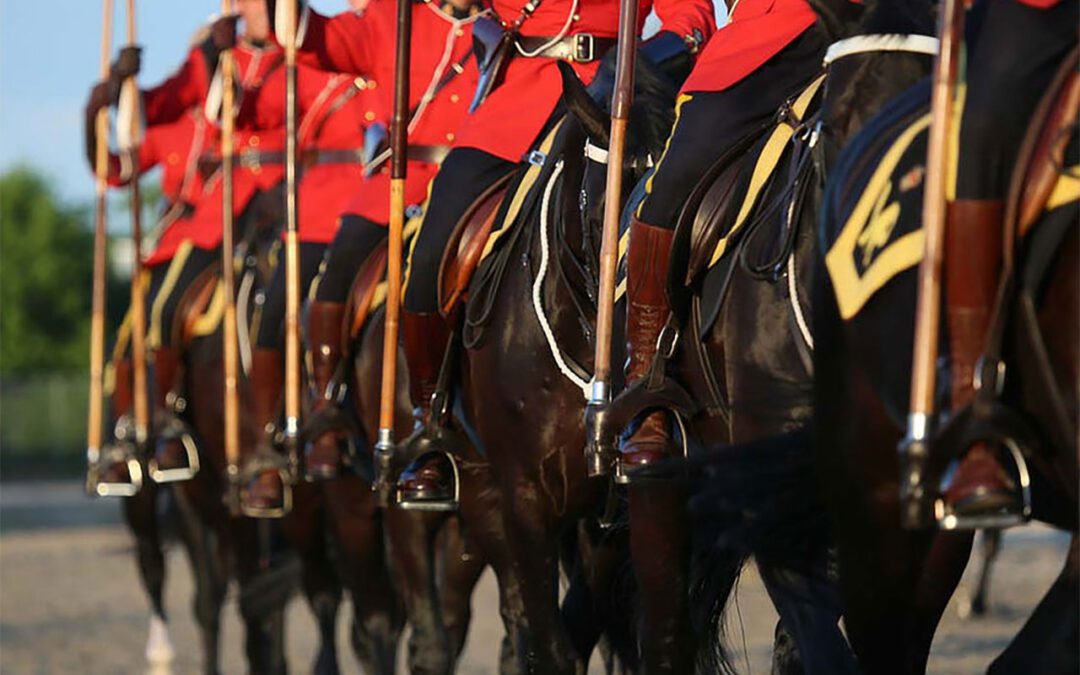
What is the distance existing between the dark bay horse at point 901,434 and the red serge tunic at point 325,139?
5.51 metres

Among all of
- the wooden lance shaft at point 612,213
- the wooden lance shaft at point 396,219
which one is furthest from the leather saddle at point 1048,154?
the wooden lance shaft at point 396,219

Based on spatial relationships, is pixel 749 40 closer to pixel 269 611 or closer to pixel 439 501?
pixel 439 501

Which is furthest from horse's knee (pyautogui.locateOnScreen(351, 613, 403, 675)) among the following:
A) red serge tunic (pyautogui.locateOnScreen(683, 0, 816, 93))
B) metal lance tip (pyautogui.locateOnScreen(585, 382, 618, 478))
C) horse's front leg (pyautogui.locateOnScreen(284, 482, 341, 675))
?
red serge tunic (pyautogui.locateOnScreen(683, 0, 816, 93))

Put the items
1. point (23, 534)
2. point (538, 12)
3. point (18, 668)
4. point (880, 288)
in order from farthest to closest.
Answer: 1. point (23, 534)
2. point (18, 668)
3. point (538, 12)
4. point (880, 288)

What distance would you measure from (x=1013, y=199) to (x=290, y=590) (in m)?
7.68

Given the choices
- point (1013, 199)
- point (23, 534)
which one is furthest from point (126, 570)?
point (1013, 199)

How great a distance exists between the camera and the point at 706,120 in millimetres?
6336

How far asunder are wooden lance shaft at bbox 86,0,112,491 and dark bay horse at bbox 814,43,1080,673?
8.08 meters

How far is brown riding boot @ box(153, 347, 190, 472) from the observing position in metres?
12.5

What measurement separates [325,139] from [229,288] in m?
0.96

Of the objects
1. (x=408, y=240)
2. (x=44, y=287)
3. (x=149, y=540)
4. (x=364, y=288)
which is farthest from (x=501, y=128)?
(x=44, y=287)

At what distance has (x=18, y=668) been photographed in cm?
1356

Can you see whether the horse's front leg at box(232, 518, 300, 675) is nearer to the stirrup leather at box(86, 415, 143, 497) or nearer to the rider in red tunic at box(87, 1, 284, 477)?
the rider in red tunic at box(87, 1, 284, 477)

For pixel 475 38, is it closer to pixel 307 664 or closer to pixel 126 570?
pixel 307 664
